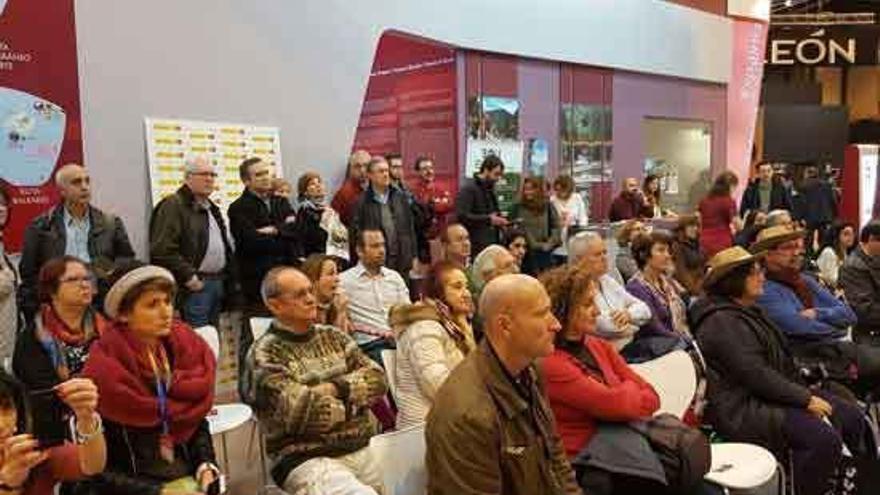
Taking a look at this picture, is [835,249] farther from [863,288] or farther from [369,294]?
[369,294]

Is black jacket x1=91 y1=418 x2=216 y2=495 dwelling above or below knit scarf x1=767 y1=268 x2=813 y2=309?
below

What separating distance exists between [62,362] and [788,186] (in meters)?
10.2

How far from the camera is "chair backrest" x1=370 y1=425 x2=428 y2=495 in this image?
2.80 meters

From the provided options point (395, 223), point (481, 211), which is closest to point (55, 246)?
point (395, 223)

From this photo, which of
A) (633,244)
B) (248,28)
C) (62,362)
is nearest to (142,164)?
(248,28)

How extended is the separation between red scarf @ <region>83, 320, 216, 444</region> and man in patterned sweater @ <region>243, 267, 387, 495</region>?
0.21 meters

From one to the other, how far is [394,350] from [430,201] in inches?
147

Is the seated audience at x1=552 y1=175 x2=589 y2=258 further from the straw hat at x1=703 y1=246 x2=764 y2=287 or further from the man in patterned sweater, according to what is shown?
the man in patterned sweater

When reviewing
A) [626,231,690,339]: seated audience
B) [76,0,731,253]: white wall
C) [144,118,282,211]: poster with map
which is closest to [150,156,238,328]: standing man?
[144,118,282,211]: poster with map

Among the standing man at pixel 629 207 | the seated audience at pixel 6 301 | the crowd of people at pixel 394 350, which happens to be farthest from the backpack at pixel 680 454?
the standing man at pixel 629 207

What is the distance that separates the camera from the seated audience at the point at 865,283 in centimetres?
511

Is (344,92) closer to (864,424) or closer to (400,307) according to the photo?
(400,307)

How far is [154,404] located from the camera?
8.57 ft

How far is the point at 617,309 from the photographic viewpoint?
14.7ft
